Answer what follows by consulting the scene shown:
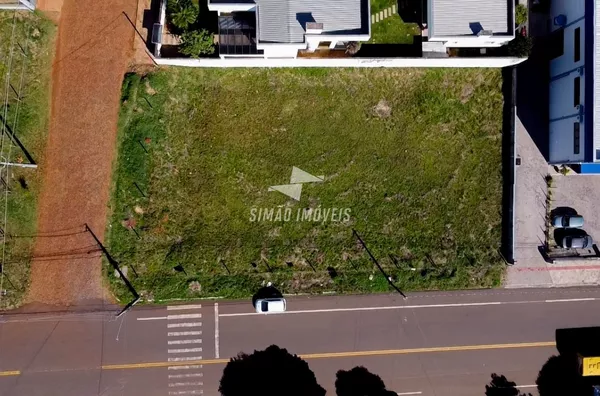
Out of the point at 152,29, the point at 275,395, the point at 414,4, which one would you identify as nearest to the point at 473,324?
the point at 275,395

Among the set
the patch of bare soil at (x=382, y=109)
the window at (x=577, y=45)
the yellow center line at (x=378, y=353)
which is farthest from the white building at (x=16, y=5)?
the window at (x=577, y=45)

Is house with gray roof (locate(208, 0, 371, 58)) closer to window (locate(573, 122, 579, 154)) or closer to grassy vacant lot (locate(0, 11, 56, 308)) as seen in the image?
grassy vacant lot (locate(0, 11, 56, 308))

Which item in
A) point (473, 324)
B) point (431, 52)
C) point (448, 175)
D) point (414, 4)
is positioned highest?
point (414, 4)

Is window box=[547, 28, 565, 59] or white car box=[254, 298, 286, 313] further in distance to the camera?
window box=[547, 28, 565, 59]

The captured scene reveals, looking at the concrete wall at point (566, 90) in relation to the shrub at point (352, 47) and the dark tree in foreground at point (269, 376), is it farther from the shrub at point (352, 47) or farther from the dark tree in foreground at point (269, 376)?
the dark tree in foreground at point (269, 376)

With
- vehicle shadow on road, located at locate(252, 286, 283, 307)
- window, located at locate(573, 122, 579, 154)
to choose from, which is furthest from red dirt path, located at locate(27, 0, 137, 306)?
window, located at locate(573, 122, 579, 154)

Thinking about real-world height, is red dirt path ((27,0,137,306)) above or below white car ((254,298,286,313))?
above

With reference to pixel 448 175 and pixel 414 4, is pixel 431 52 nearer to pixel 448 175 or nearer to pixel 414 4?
pixel 414 4
